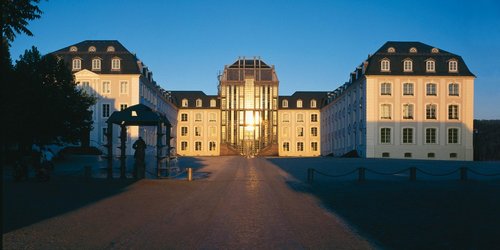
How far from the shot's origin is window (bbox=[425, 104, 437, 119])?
6359cm

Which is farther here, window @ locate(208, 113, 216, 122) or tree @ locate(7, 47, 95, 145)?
window @ locate(208, 113, 216, 122)

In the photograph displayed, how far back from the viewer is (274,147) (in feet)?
307

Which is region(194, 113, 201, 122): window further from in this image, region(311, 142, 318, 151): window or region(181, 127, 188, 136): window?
region(311, 142, 318, 151): window

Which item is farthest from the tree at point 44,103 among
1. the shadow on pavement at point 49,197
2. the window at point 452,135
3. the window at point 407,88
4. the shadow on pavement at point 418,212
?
the window at point 452,135

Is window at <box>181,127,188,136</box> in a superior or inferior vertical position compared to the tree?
inferior

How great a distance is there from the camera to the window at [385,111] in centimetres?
6294

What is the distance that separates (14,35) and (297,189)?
13269 millimetres

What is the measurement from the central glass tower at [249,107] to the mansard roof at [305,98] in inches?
223

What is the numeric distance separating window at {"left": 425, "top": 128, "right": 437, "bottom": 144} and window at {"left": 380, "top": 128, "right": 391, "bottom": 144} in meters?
4.56

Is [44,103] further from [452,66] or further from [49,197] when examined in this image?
[452,66]

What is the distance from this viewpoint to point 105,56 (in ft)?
217

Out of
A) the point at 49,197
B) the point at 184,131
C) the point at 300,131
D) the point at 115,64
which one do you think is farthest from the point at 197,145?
the point at 49,197

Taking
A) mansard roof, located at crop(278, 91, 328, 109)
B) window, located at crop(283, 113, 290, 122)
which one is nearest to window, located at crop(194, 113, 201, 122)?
mansard roof, located at crop(278, 91, 328, 109)

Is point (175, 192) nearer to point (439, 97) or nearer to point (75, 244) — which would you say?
point (75, 244)
